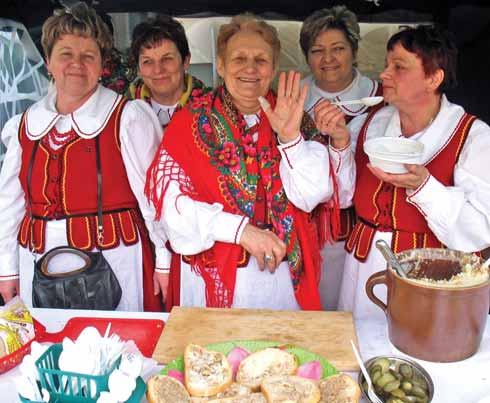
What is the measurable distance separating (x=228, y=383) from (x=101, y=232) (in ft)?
3.37

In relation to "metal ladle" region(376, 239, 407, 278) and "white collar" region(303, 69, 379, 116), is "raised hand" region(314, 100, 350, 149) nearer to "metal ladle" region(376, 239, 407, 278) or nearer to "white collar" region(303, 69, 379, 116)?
"metal ladle" region(376, 239, 407, 278)

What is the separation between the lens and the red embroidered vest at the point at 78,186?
1.96 m

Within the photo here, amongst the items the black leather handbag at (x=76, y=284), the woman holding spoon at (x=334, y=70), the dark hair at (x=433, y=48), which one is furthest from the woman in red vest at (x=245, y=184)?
the woman holding spoon at (x=334, y=70)

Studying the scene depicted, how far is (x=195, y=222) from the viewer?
1.79 meters

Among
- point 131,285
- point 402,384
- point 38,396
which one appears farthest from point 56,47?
point 402,384

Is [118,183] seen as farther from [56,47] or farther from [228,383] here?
[228,383]

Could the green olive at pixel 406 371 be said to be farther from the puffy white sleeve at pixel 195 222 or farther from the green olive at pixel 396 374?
the puffy white sleeve at pixel 195 222

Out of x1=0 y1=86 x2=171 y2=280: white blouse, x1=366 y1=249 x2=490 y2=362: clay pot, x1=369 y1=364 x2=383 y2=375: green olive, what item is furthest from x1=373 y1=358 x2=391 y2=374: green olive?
x1=0 y1=86 x2=171 y2=280: white blouse

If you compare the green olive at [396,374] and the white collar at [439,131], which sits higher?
the white collar at [439,131]

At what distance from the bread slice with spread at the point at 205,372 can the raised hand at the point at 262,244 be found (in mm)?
591

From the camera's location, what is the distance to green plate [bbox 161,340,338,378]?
1164mm

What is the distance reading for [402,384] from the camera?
1103 mm

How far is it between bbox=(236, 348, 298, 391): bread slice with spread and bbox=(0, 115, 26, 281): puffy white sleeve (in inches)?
49.7

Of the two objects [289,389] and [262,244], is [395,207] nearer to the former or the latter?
[262,244]
